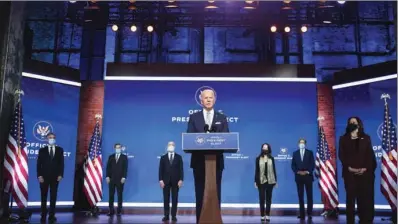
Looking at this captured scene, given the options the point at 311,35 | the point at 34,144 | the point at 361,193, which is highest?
the point at 311,35

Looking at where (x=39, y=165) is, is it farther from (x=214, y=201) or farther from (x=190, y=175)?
(x=214, y=201)

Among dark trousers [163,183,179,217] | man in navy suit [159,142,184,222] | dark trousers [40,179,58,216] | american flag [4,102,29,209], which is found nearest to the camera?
american flag [4,102,29,209]

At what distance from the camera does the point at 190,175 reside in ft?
33.1

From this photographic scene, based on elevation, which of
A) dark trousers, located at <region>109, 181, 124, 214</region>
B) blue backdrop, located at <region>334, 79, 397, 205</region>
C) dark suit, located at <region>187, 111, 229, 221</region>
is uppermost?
blue backdrop, located at <region>334, 79, 397, 205</region>

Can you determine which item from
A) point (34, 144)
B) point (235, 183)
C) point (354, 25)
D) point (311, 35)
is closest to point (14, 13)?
point (34, 144)

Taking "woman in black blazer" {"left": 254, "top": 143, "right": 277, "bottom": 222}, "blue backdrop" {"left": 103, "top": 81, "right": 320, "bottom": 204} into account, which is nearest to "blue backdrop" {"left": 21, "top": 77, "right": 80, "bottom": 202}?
"blue backdrop" {"left": 103, "top": 81, "right": 320, "bottom": 204}

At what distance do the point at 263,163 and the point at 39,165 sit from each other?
416 centimetres

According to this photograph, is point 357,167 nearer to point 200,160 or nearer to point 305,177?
point 200,160

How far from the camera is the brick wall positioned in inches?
434

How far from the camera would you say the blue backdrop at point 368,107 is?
9523mm

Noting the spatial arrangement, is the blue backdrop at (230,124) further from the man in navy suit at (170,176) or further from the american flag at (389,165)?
the american flag at (389,165)

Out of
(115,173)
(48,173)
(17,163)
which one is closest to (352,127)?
(48,173)

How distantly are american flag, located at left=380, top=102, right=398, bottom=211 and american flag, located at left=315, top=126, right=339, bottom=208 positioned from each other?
1695 mm

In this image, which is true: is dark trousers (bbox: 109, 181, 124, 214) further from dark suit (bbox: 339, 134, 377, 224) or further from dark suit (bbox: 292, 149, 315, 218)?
dark suit (bbox: 339, 134, 377, 224)
